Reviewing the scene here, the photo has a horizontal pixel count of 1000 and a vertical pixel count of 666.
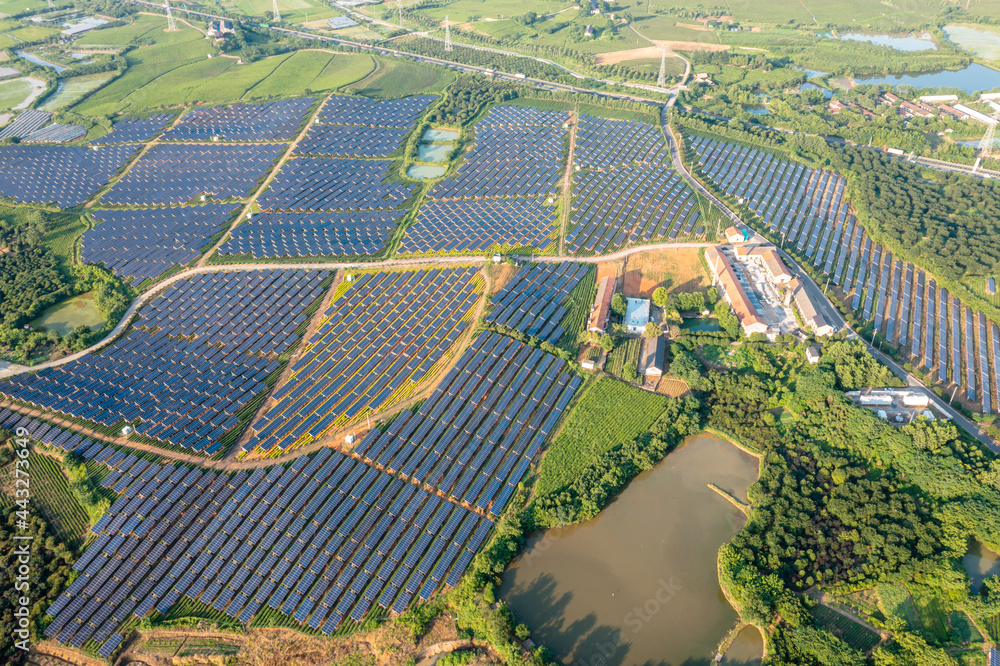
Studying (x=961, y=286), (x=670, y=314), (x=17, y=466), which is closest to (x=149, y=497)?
(x=17, y=466)

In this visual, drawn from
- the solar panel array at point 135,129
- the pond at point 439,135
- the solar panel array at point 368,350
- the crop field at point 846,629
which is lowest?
the crop field at point 846,629

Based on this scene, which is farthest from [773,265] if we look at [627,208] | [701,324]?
[627,208]

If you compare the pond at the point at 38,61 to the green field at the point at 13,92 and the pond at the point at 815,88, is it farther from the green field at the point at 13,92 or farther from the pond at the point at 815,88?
the pond at the point at 815,88

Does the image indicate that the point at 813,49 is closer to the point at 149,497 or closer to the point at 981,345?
the point at 981,345

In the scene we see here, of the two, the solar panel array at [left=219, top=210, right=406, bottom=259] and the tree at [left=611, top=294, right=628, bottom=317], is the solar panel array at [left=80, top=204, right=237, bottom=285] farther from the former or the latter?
the tree at [left=611, top=294, right=628, bottom=317]

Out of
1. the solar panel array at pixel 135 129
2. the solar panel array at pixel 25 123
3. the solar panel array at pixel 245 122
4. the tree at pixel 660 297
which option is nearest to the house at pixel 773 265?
the tree at pixel 660 297

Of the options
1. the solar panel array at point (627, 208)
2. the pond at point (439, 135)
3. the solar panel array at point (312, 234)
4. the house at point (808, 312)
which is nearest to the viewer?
the house at point (808, 312)

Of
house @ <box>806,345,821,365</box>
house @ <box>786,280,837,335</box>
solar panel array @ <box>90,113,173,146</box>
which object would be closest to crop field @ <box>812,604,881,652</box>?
house @ <box>806,345,821,365</box>
